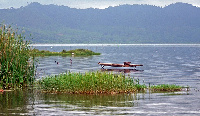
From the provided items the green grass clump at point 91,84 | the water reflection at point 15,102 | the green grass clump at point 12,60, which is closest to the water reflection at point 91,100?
the green grass clump at point 91,84

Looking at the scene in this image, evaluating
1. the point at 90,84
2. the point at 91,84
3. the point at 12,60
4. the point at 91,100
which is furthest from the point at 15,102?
the point at 91,84

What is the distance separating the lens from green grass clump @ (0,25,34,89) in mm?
34375

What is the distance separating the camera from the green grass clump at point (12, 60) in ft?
113

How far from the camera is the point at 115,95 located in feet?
108

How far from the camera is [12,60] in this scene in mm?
34750

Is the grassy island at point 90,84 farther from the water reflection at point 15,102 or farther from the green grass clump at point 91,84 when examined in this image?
the water reflection at point 15,102

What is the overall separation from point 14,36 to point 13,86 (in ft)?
15.0

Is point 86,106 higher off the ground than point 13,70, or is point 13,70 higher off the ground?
point 13,70

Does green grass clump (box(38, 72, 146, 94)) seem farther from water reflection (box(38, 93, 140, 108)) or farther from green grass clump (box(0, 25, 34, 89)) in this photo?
green grass clump (box(0, 25, 34, 89))

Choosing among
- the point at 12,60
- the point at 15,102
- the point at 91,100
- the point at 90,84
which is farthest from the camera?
the point at 12,60

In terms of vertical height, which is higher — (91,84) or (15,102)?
(91,84)

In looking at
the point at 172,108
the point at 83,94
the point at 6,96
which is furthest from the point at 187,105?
the point at 6,96

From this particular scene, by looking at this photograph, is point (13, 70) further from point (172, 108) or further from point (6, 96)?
point (172, 108)

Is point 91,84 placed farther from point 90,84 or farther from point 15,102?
point 15,102
